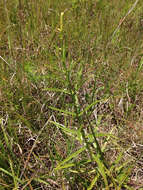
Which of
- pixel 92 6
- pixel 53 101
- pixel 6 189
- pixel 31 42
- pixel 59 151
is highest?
pixel 92 6

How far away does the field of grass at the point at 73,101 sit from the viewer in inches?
46.9

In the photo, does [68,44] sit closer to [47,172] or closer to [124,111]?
[124,111]

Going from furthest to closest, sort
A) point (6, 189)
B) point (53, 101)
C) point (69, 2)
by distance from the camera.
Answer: point (69, 2)
point (53, 101)
point (6, 189)

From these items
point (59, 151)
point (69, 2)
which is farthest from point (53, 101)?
point (69, 2)

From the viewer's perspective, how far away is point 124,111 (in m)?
1.67

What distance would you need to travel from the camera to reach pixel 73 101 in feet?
3.11

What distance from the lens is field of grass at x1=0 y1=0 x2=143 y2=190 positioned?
1.19 meters

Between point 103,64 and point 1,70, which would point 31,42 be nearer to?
point 1,70

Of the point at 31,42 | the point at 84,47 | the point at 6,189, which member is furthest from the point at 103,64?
the point at 6,189

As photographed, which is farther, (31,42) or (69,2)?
(69,2)

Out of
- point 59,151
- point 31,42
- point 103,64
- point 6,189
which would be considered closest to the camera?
point 6,189

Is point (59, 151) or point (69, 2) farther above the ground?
point (69, 2)

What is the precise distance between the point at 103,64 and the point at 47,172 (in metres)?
1.00

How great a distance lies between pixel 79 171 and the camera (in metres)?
1.20
